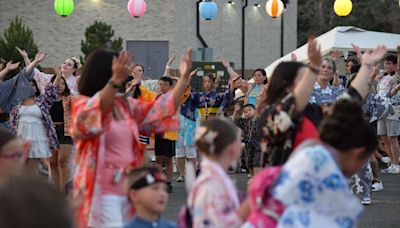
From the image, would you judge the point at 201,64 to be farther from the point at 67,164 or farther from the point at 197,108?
the point at 67,164

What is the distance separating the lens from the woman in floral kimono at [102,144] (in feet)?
15.7

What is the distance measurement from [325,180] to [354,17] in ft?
144

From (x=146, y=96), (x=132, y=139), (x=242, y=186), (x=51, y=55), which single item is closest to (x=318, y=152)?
(x=132, y=139)

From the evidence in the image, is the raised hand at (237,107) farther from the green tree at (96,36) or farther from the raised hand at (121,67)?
the green tree at (96,36)

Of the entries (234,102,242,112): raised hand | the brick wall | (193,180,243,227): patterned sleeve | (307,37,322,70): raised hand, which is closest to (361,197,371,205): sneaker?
(234,102,242,112): raised hand

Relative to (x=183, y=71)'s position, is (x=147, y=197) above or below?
below

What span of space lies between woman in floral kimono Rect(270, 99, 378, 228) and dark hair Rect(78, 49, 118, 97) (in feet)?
5.26

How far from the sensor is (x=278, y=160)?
15.2 feet

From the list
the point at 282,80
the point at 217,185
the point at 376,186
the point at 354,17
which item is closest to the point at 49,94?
the point at 376,186

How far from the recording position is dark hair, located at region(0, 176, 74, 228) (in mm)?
1513

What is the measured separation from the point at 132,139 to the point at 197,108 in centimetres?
729

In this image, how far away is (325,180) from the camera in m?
3.51

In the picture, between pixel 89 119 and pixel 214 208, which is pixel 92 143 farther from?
pixel 214 208

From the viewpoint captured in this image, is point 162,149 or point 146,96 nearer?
point 146,96
